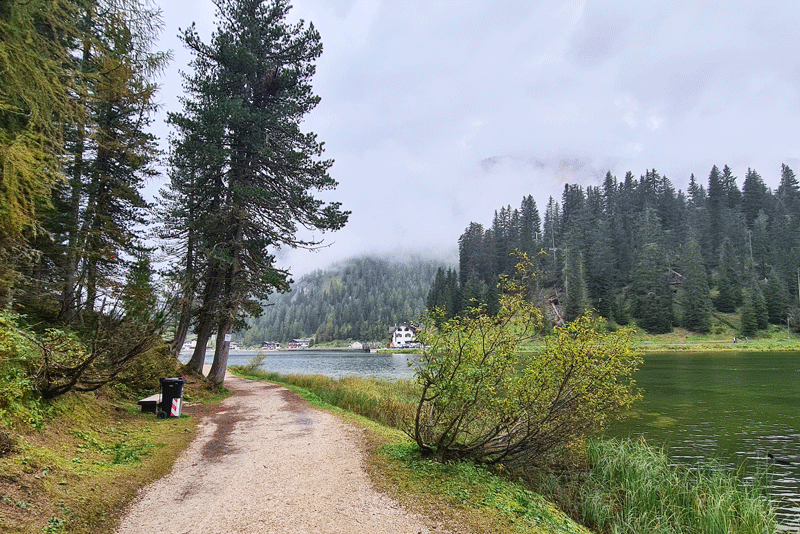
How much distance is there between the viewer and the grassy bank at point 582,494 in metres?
5.86

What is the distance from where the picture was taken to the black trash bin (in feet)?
39.1

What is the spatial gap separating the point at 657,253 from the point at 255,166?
8322cm

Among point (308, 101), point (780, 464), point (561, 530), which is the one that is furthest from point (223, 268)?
point (780, 464)

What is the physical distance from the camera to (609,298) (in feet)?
261

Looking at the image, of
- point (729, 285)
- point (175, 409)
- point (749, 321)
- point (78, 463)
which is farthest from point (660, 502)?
point (729, 285)

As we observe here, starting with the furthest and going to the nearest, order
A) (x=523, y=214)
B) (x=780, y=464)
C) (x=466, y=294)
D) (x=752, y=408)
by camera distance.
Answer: (x=523, y=214)
(x=466, y=294)
(x=752, y=408)
(x=780, y=464)

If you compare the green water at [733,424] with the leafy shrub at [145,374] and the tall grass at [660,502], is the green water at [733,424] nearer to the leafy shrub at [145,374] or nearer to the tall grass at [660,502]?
the tall grass at [660,502]

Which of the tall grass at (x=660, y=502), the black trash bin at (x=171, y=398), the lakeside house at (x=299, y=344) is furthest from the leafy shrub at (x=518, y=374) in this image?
the lakeside house at (x=299, y=344)

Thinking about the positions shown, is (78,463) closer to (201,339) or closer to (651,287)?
(201,339)

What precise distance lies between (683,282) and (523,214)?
37748mm

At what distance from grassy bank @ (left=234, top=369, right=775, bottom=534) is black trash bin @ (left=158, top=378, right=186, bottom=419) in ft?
20.9

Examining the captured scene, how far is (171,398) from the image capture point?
11.9 meters

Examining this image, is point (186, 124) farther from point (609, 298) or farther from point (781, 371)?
point (609, 298)

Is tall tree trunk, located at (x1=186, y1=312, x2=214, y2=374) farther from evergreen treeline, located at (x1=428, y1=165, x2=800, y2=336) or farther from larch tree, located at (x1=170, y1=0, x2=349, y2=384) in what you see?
evergreen treeline, located at (x1=428, y1=165, x2=800, y2=336)
